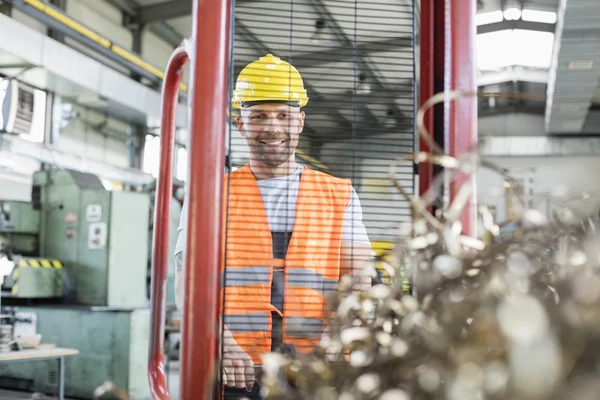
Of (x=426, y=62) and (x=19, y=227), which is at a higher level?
(x=426, y=62)

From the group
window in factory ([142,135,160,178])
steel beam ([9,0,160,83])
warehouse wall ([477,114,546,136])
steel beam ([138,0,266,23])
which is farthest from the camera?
Result: warehouse wall ([477,114,546,136])

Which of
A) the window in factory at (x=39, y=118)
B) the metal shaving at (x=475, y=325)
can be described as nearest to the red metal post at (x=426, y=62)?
the metal shaving at (x=475, y=325)

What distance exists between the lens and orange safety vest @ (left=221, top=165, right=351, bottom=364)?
1409 millimetres

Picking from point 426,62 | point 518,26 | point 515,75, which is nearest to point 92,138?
point 518,26

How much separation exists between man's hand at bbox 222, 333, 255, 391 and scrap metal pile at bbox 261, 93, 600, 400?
653 mm

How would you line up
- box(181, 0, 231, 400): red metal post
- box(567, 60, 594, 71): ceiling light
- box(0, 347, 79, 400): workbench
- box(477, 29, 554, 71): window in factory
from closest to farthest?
box(181, 0, 231, 400): red metal post, box(0, 347, 79, 400): workbench, box(567, 60, 594, 71): ceiling light, box(477, 29, 554, 71): window in factory

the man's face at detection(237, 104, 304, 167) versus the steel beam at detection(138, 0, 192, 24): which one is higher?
the steel beam at detection(138, 0, 192, 24)

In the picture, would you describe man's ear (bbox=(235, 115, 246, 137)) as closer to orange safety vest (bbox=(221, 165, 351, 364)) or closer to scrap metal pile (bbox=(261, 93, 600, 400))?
orange safety vest (bbox=(221, 165, 351, 364))

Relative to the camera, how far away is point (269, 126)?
4.93 ft

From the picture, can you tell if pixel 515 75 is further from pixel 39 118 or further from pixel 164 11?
pixel 39 118

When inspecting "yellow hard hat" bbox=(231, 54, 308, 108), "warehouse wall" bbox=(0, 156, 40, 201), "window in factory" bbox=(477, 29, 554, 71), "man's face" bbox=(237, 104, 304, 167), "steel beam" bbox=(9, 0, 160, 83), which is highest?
"window in factory" bbox=(477, 29, 554, 71)

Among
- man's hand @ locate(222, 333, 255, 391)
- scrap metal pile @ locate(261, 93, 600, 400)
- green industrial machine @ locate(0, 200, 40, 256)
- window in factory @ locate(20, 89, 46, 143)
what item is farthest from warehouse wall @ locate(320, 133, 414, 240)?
window in factory @ locate(20, 89, 46, 143)

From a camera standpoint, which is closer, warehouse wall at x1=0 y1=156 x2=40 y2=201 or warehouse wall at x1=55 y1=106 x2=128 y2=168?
warehouse wall at x1=0 y1=156 x2=40 y2=201

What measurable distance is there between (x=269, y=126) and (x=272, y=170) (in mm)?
136
